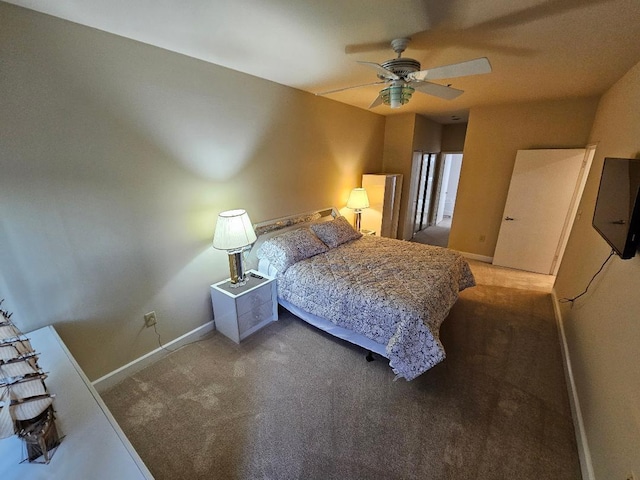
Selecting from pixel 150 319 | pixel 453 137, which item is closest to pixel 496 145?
pixel 453 137

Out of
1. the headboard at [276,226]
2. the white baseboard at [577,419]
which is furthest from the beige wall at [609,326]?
the headboard at [276,226]

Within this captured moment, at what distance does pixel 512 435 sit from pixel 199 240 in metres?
2.73

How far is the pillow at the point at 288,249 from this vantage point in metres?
A: 2.70

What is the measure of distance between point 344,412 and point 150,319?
1.70m

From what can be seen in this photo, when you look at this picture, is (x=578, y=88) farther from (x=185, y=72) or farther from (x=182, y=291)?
(x=182, y=291)

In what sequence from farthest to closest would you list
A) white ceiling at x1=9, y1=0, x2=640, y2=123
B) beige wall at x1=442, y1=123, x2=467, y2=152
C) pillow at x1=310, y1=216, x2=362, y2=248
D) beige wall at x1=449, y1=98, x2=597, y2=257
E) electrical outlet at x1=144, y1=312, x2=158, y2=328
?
beige wall at x1=442, y1=123, x2=467, y2=152
beige wall at x1=449, y1=98, x2=597, y2=257
pillow at x1=310, y1=216, x2=362, y2=248
electrical outlet at x1=144, y1=312, x2=158, y2=328
white ceiling at x1=9, y1=0, x2=640, y2=123

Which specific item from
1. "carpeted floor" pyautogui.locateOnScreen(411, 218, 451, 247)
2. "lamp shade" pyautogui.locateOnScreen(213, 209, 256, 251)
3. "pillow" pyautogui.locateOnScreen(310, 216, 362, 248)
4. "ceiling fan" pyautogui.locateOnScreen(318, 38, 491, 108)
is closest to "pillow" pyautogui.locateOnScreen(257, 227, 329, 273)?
"pillow" pyautogui.locateOnScreen(310, 216, 362, 248)

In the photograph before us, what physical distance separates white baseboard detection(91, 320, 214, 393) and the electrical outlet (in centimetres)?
25

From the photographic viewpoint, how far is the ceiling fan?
5.04 ft

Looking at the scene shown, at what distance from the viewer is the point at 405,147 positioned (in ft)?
15.4

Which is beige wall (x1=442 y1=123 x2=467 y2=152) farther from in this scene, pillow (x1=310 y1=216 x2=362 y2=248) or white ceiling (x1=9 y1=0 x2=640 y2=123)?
pillow (x1=310 y1=216 x2=362 y2=248)

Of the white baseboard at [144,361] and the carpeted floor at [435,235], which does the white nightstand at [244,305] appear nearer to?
the white baseboard at [144,361]

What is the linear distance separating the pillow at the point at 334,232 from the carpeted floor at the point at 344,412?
121 centimetres

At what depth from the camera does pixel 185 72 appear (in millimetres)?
2035
